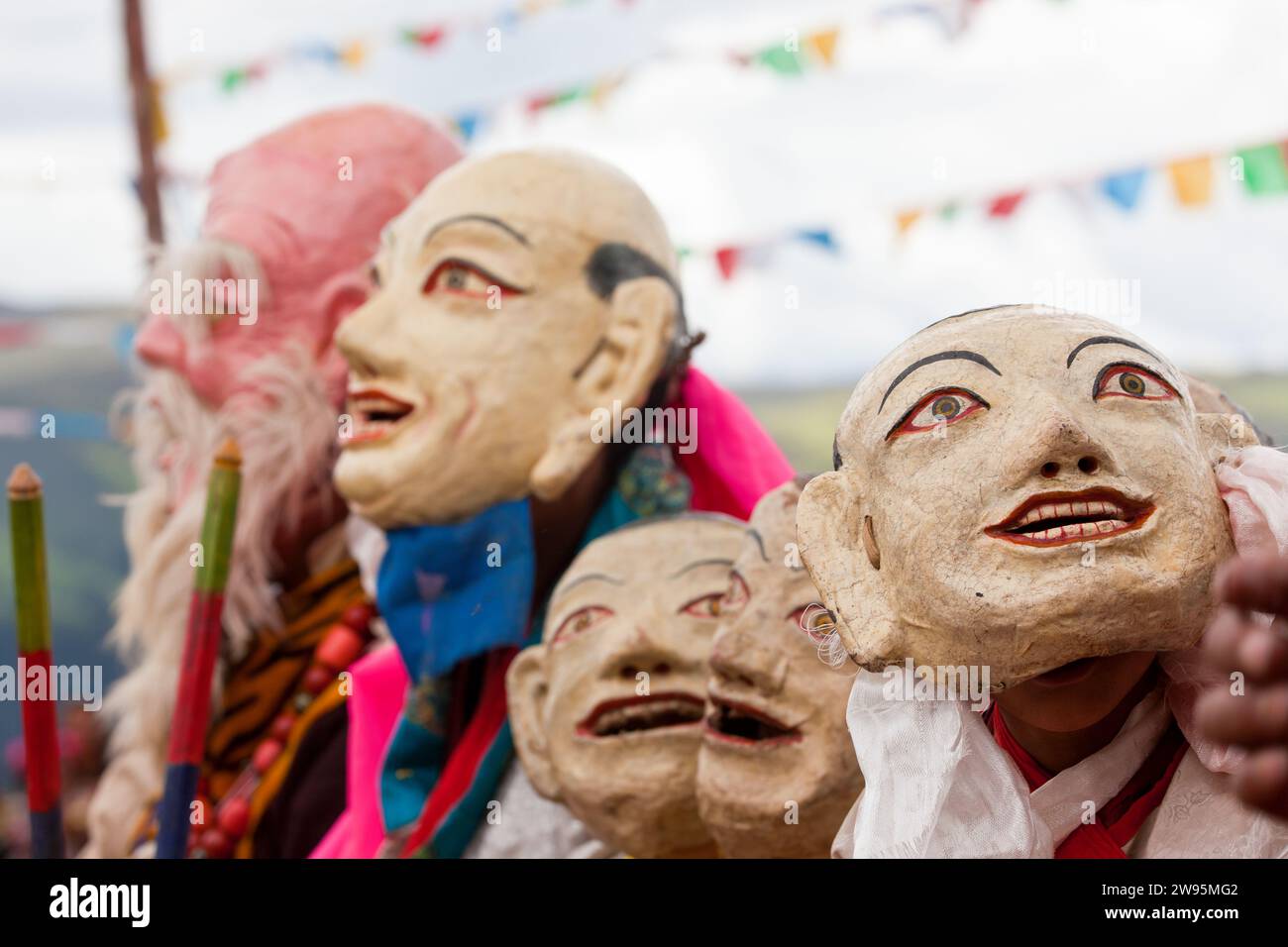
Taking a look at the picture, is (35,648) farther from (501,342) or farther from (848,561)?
(848,561)

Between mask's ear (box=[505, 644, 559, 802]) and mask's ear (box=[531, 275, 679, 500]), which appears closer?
mask's ear (box=[505, 644, 559, 802])

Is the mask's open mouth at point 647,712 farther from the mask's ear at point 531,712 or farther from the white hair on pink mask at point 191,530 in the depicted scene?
the white hair on pink mask at point 191,530

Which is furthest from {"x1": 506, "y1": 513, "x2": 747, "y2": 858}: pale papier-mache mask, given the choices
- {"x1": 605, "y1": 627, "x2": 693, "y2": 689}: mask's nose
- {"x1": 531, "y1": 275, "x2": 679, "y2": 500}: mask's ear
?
{"x1": 531, "y1": 275, "x2": 679, "y2": 500}: mask's ear

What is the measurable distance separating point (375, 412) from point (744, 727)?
983 millimetres

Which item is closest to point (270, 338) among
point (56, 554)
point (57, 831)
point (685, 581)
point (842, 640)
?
point (57, 831)

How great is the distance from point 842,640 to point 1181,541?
372 mm

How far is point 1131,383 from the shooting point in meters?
1.82

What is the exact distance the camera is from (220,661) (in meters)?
3.49

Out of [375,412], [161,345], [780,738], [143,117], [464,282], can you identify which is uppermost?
[143,117]

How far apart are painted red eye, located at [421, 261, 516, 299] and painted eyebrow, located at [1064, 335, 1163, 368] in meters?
1.18

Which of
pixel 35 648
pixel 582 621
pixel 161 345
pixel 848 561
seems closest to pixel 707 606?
pixel 582 621

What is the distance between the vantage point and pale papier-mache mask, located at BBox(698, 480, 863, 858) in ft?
6.81

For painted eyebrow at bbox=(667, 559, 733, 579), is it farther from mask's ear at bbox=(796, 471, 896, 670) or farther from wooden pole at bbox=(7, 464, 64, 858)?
wooden pole at bbox=(7, 464, 64, 858)
